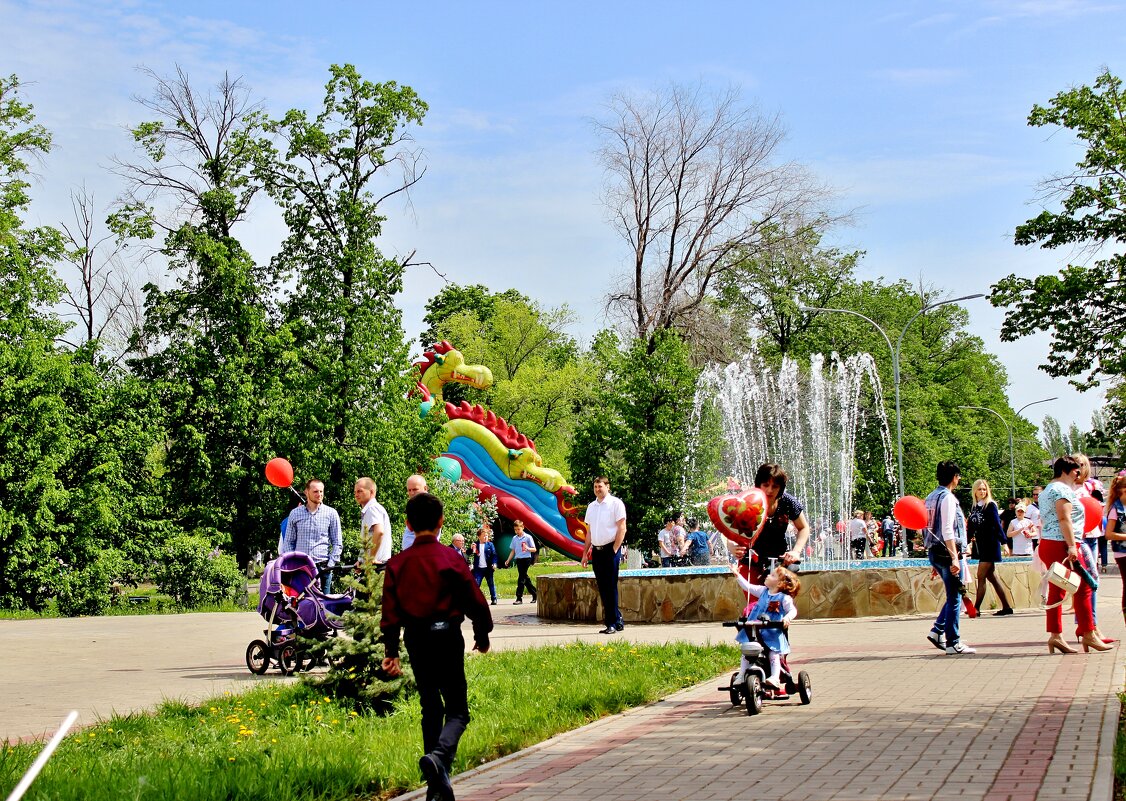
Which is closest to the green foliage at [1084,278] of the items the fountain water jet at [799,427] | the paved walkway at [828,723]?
the fountain water jet at [799,427]

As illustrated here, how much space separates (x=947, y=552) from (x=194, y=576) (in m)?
16.5

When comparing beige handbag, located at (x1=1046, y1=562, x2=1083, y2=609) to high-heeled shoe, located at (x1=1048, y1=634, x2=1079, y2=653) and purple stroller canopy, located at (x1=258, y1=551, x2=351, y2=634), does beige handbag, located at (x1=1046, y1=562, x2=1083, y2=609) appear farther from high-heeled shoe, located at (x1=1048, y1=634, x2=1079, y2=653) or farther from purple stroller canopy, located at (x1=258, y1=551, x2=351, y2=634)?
purple stroller canopy, located at (x1=258, y1=551, x2=351, y2=634)

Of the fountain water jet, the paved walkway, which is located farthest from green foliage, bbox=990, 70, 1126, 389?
the paved walkway

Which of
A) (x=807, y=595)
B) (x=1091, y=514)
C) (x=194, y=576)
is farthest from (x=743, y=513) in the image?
(x=194, y=576)

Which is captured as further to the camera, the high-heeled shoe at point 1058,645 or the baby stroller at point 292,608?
the high-heeled shoe at point 1058,645

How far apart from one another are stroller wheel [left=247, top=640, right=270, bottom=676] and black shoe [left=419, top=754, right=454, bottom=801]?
6176mm

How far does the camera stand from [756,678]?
8617 millimetres

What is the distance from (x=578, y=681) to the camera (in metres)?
9.72

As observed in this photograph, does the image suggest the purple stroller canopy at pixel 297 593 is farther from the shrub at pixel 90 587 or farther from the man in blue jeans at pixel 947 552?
the shrub at pixel 90 587

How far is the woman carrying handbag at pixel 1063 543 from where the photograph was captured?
1170cm

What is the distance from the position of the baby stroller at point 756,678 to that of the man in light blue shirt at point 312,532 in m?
4.54

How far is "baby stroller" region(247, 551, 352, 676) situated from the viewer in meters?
11.2

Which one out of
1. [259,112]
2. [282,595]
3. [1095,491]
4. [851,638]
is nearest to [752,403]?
[259,112]

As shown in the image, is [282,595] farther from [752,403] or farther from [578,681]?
[752,403]
